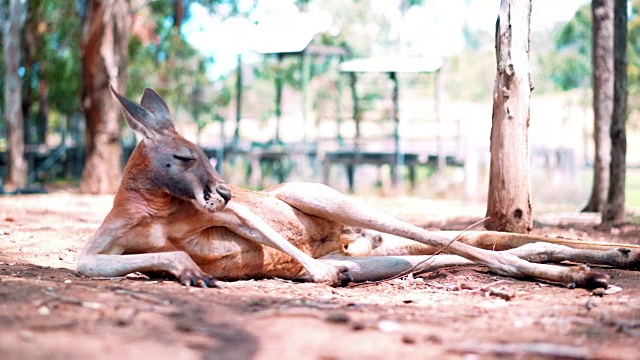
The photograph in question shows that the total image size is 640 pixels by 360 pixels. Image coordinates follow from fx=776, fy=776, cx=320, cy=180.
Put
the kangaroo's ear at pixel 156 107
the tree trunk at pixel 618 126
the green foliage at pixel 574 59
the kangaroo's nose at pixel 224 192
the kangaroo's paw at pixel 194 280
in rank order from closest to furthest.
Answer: the kangaroo's paw at pixel 194 280, the kangaroo's nose at pixel 224 192, the kangaroo's ear at pixel 156 107, the tree trunk at pixel 618 126, the green foliage at pixel 574 59

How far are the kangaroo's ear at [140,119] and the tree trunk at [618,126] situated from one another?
233 inches

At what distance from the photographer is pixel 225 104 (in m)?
27.6

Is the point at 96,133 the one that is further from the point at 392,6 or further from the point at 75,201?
the point at 392,6

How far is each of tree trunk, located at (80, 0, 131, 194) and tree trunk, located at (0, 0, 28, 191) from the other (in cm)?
361

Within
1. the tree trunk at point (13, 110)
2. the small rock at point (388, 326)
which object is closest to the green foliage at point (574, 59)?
the tree trunk at point (13, 110)

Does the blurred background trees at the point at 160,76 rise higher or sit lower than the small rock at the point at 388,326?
higher

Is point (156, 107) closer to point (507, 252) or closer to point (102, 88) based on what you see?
point (507, 252)

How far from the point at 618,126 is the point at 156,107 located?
19.1 feet

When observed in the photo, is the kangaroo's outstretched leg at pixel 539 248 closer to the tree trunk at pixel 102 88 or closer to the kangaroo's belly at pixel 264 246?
the kangaroo's belly at pixel 264 246

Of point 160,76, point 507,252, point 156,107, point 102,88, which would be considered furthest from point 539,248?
point 160,76

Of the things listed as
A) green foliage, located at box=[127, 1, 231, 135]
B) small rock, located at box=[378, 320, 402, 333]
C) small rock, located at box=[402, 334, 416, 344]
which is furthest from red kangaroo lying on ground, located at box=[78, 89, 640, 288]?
green foliage, located at box=[127, 1, 231, 135]

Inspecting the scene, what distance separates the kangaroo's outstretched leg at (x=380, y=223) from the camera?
16.6ft

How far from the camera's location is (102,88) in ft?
42.2

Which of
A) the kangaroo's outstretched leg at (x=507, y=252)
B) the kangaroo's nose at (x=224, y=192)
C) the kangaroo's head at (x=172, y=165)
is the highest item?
the kangaroo's head at (x=172, y=165)
